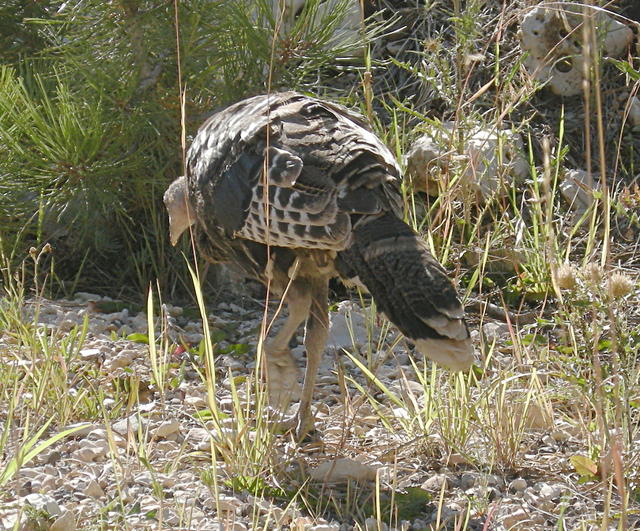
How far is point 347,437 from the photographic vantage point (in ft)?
12.5

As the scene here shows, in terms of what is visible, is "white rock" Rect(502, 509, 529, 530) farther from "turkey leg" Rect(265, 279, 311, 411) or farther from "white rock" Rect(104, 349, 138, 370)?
"white rock" Rect(104, 349, 138, 370)

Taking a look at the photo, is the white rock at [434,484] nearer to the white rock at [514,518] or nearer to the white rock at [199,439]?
the white rock at [514,518]

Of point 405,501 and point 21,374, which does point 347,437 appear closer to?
point 405,501

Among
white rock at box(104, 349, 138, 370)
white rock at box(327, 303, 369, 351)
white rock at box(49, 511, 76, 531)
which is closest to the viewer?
white rock at box(49, 511, 76, 531)

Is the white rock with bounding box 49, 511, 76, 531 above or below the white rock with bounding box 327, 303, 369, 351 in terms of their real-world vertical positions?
below

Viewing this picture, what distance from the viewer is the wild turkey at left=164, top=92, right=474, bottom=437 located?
3170 millimetres

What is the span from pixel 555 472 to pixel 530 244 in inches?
77.8

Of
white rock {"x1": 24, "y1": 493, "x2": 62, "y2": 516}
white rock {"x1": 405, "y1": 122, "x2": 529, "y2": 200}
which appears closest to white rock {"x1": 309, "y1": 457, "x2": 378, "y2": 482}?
white rock {"x1": 24, "y1": 493, "x2": 62, "y2": 516}

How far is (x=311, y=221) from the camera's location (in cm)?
352

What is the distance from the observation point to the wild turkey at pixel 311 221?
317cm

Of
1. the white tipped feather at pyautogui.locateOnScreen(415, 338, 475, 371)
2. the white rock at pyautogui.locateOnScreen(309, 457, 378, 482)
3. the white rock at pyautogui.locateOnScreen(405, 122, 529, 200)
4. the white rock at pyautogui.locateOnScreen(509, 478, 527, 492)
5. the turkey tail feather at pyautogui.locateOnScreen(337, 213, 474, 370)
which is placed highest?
the white rock at pyautogui.locateOnScreen(405, 122, 529, 200)

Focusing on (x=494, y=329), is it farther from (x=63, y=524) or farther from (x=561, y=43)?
(x=63, y=524)

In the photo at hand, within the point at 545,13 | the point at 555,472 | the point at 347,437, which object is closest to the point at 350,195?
the point at 347,437

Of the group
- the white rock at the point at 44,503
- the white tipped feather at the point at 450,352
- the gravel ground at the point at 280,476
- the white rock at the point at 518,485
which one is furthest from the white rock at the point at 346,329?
the white rock at the point at 44,503
